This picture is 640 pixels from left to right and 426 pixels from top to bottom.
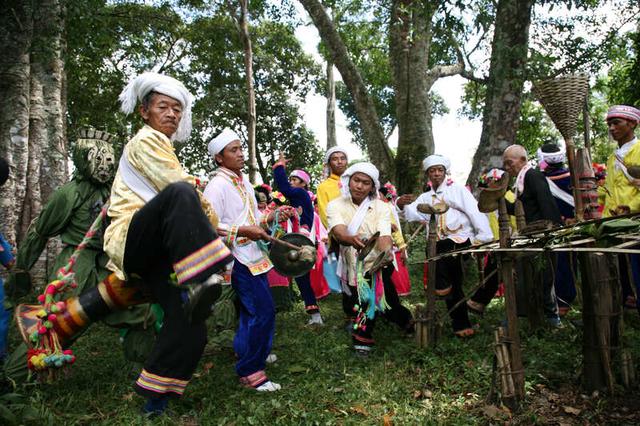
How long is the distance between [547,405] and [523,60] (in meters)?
5.05

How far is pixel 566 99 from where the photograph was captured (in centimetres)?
380

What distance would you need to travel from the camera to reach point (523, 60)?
6.95m

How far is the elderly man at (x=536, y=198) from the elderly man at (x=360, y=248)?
53.2 inches

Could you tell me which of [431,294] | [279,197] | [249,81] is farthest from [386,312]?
[249,81]

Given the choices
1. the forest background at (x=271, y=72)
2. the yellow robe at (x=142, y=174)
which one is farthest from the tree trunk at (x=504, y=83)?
the yellow robe at (x=142, y=174)

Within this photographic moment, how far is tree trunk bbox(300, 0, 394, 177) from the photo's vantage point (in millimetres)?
11188

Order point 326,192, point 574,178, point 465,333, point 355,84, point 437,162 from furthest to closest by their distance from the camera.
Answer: point 355,84, point 326,192, point 437,162, point 465,333, point 574,178

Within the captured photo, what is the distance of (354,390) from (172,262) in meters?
1.83

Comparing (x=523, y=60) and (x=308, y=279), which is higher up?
(x=523, y=60)

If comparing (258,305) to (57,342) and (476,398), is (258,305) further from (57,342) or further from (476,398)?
(476,398)

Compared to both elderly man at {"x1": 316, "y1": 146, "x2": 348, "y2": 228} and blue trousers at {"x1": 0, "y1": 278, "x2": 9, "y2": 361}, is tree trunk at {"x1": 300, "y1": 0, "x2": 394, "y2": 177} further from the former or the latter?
blue trousers at {"x1": 0, "y1": 278, "x2": 9, "y2": 361}

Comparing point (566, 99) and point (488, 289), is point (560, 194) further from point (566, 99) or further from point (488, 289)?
point (566, 99)

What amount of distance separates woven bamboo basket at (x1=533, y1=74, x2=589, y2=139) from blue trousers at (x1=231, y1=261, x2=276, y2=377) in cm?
255

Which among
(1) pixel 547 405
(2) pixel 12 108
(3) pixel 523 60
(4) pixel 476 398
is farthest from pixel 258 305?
(2) pixel 12 108
